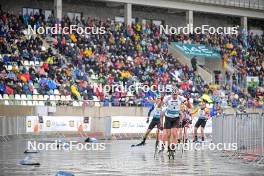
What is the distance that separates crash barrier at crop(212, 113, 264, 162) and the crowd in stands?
59.0ft

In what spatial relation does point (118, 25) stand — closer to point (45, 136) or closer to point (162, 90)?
point (162, 90)

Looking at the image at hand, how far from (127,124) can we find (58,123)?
3930 millimetres

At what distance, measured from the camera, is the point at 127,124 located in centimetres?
3759

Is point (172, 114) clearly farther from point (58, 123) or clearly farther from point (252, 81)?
point (252, 81)

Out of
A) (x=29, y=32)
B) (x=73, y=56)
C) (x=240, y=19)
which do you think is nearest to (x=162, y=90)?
(x=73, y=56)

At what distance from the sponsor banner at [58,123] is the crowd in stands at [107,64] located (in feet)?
10.7

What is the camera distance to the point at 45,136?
1401 inches

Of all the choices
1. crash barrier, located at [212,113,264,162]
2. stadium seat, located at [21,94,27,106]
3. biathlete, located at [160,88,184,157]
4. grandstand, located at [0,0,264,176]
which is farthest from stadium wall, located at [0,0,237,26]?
biathlete, located at [160,88,184,157]

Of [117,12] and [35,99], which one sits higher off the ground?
[117,12]

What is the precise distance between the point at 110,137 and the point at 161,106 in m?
15.6

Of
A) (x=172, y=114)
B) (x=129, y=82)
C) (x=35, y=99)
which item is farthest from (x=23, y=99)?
(x=172, y=114)

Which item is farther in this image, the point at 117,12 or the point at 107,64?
the point at 117,12

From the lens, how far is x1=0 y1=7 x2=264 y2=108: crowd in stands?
41.0m

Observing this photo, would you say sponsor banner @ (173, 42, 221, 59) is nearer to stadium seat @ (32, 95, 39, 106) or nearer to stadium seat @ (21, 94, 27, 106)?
stadium seat @ (32, 95, 39, 106)
